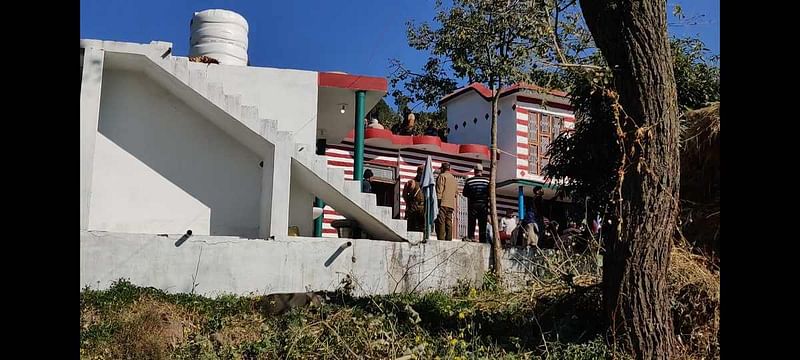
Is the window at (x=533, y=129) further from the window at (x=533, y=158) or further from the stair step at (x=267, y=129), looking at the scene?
the stair step at (x=267, y=129)

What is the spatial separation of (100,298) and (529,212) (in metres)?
7.63

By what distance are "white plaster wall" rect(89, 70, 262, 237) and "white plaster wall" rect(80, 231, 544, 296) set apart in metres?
1.48

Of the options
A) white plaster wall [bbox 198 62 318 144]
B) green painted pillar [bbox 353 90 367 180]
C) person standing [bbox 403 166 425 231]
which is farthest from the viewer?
green painted pillar [bbox 353 90 367 180]

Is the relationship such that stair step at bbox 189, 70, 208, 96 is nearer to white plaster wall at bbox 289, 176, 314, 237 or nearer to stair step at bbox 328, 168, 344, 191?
stair step at bbox 328, 168, 344, 191

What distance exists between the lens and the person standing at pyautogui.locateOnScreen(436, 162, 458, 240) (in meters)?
13.2

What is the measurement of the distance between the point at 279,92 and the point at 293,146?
181 centimetres

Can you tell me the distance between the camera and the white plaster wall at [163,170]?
12.0 m

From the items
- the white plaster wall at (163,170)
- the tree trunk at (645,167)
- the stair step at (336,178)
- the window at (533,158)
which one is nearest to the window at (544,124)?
the window at (533,158)

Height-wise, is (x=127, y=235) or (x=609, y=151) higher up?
(x=609, y=151)

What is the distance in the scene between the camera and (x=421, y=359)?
7.59 metres

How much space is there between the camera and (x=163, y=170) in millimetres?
12289

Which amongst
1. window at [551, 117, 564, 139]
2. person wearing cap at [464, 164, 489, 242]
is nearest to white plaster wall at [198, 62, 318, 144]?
person wearing cap at [464, 164, 489, 242]
